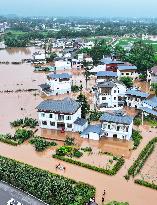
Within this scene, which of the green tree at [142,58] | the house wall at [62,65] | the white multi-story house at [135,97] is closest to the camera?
the white multi-story house at [135,97]

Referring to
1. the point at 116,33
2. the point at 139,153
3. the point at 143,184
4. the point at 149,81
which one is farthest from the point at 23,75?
the point at 116,33

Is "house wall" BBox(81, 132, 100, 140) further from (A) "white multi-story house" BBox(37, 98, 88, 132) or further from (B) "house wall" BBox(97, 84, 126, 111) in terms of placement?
(B) "house wall" BBox(97, 84, 126, 111)

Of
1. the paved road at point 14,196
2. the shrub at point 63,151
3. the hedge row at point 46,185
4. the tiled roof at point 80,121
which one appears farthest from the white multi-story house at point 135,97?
the paved road at point 14,196

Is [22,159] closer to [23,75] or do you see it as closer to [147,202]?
[147,202]

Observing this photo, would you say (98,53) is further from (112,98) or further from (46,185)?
(46,185)

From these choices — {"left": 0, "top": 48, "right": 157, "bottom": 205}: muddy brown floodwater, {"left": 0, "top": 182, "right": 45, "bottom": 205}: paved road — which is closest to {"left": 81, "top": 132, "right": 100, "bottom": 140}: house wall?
{"left": 0, "top": 48, "right": 157, "bottom": 205}: muddy brown floodwater

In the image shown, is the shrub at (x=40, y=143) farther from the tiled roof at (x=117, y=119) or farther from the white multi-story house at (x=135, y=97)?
the white multi-story house at (x=135, y=97)

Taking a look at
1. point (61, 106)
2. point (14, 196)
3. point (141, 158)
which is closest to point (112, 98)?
point (61, 106)
